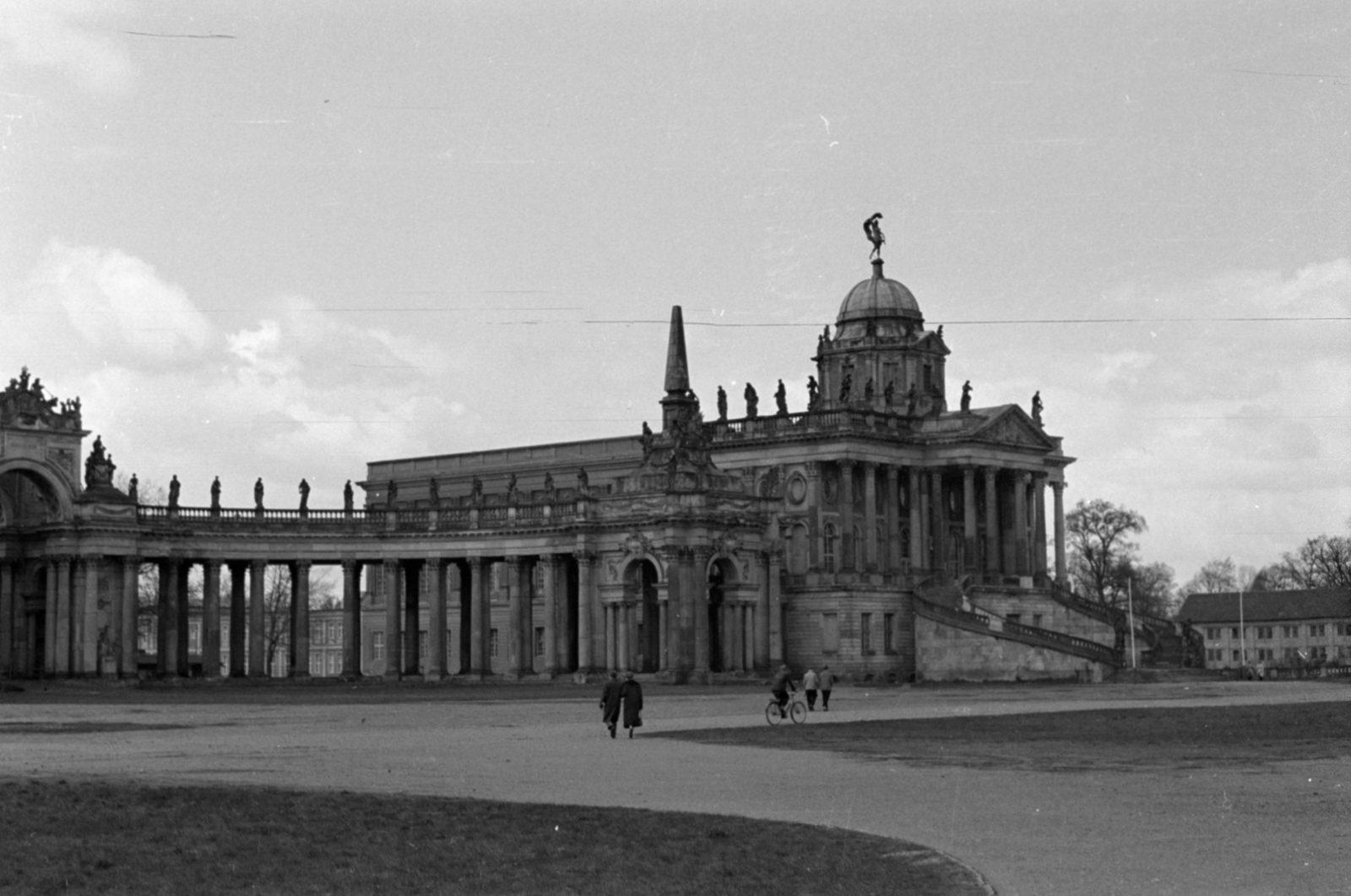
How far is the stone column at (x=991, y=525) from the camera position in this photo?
127500mm

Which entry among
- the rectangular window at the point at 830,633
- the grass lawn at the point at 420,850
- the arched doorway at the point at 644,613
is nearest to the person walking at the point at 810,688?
the grass lawn at the point at 420,850

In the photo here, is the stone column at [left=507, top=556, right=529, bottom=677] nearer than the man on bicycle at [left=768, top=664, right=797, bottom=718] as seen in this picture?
No

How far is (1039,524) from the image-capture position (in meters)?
134

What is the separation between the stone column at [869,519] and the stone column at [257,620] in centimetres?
3411

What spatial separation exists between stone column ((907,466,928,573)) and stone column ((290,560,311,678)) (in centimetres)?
3554

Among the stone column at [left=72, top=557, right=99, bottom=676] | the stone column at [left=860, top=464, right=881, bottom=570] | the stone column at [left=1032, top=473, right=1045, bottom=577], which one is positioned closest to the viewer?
the stone column at [left=72, top=557, right=99, bottom=676]

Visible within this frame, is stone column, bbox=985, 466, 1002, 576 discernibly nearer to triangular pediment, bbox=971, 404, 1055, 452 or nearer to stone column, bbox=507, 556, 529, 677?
triangular pediment, bbox=971, 404, 1055, 452

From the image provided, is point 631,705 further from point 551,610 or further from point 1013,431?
point 1013,431

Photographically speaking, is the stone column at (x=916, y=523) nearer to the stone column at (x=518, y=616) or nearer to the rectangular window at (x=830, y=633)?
the rectangular window at (x=830, y=633)

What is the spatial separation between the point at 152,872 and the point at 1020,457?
108314 millimetres

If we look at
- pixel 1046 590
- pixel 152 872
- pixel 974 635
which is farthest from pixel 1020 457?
pixel 152 872

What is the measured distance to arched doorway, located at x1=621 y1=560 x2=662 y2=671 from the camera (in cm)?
10931

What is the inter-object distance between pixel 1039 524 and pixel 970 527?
6734 millimetres

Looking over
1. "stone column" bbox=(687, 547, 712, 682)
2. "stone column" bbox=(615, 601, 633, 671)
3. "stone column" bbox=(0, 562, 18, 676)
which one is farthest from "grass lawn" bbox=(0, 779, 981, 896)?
"stone column" bbox=(0, 562, 18, 676)
